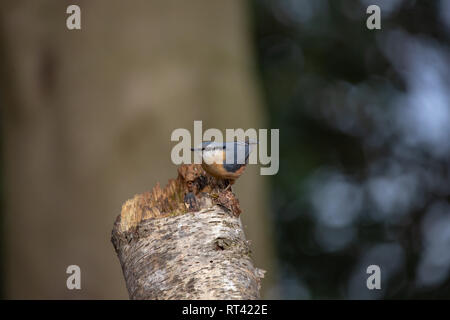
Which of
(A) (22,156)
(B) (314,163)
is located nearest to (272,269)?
(B) (314,163)

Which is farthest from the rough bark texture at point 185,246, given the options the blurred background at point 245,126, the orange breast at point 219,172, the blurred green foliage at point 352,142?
the blurred green foliage at point 352,142

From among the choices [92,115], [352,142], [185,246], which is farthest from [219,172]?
[352,142]

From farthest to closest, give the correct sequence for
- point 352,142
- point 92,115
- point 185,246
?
point 352,142, point 92,115, point 185,246

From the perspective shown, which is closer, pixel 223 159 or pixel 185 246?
pixel 185 246

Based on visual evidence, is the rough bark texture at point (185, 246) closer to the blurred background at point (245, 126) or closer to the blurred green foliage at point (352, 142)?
the blurred background at point (245, 126)

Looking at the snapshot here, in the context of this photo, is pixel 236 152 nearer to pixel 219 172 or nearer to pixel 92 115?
pixel 219 172

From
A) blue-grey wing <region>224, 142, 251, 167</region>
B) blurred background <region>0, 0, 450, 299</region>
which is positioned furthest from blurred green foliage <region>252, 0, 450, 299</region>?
blue-grey wing <region>224, 142, 251, 167</region>
